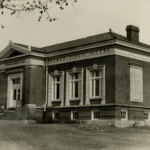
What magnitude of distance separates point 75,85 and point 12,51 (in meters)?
6.58

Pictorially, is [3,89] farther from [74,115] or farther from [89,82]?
[89,82]

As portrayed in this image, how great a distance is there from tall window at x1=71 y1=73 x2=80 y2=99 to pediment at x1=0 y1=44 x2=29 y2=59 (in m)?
4.34

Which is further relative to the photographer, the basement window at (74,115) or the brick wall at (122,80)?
the basement window at (74,115)

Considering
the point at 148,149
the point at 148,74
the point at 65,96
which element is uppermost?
the point at 148,74

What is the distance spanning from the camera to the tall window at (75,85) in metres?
25.4

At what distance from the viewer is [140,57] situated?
24.4 m

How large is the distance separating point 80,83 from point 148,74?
5107 mm

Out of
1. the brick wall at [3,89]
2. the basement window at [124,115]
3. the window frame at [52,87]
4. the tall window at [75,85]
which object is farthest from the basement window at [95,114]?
the brick wall at [3,89]

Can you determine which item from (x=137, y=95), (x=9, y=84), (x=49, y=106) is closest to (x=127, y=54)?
(x=137, y=95)

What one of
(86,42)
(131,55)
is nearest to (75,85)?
(86,42)

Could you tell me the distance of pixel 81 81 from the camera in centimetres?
2481

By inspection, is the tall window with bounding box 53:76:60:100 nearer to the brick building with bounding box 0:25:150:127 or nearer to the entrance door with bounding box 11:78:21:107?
the brick building with bounding box 0:25:150:127

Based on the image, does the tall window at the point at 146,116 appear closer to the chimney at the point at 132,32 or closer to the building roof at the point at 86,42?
the building roof at the point at 86,42

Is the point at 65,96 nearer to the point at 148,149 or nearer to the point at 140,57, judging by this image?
the point at 140,57
